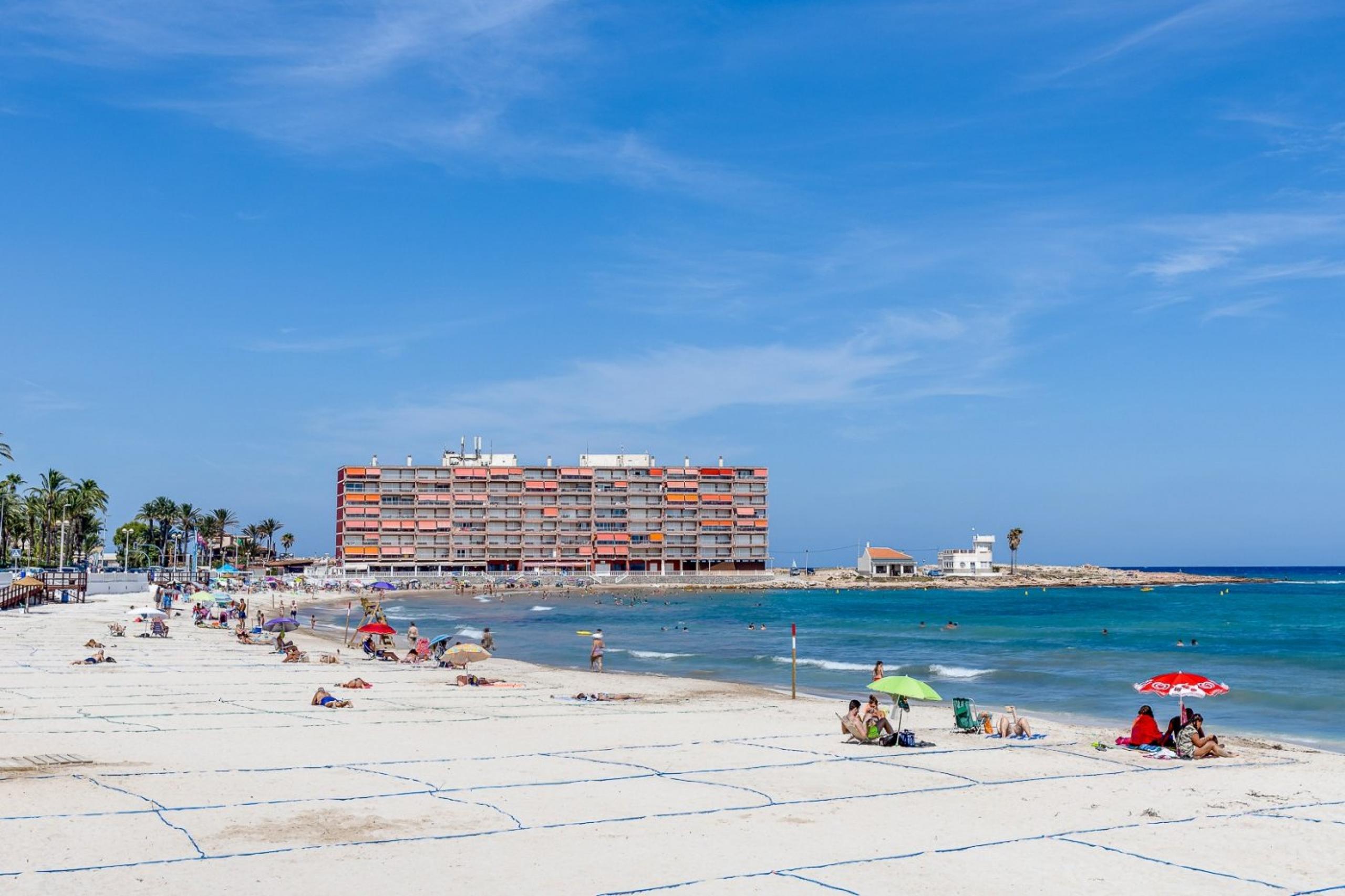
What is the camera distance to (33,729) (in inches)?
782

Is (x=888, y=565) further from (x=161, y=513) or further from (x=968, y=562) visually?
(x=161, y=513)

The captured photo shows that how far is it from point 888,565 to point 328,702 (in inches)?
6781

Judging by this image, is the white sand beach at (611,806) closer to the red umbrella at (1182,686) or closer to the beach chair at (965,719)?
the beach chair at (965,719)

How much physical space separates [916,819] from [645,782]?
3.90m

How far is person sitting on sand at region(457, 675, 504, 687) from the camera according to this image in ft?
100

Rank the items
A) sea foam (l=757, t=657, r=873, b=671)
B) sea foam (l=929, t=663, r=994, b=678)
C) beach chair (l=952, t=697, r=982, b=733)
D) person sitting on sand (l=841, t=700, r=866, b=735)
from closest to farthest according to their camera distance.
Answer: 1. person sitting on sand (l=841, t=700, r=866, b=735)
2. beach chair (l=952, t=697, r=982, b=733)
3. sea foam (l=929, t=663, r=994, b=678)
4. sea foam (l=757, t=657, r=873, b=671)

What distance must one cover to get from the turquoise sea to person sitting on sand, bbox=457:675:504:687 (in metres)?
10.1

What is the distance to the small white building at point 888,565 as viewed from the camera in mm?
190500

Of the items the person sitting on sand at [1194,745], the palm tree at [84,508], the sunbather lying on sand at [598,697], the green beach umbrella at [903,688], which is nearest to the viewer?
the person sitting on sand at [1194,745]

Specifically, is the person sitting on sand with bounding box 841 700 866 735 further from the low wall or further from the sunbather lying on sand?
the low wall

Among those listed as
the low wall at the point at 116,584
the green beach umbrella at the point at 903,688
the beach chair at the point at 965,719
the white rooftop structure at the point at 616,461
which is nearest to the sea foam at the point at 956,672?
the beach chair at the point at 965,719

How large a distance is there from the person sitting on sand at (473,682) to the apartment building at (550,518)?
14540 cm

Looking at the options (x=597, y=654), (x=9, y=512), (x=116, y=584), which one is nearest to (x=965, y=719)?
(x=597, y=654)

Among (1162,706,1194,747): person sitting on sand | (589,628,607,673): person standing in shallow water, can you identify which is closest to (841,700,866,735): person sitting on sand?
(1162,706,1194,747): person sitting on sand
